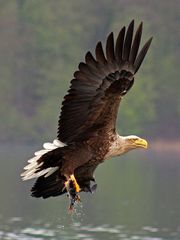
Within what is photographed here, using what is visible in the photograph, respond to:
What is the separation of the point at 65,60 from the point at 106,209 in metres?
25.9

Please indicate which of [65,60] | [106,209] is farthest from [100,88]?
[65,60]

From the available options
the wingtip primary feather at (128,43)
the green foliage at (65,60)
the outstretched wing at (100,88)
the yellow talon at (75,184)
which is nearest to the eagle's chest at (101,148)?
the outstretched wing at (100,88)

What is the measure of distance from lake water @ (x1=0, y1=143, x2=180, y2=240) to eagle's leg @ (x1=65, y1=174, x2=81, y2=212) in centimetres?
480

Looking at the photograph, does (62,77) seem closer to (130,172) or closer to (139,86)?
(139,86)

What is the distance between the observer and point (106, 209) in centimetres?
2570

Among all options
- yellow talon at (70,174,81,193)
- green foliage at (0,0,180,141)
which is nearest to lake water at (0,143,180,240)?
yellow talon at (70,174,81,193)

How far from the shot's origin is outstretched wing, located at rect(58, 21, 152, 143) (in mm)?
9758

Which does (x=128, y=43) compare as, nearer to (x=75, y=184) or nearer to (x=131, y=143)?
(x=131, y=143)

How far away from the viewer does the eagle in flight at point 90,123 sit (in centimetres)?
984

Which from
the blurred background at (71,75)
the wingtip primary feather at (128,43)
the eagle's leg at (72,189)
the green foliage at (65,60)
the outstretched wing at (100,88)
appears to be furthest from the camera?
the green foliage at (65,60)

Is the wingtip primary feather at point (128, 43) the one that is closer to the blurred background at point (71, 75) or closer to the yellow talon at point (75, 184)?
the yellow talon at point (75, 184)

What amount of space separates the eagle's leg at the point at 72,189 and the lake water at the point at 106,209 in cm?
480

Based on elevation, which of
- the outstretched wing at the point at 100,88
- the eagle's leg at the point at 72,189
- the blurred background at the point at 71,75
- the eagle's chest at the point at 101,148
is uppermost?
the blurred background at the point at 71,75

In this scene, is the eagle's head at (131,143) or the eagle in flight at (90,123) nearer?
the eagle in flight at (90,123)
